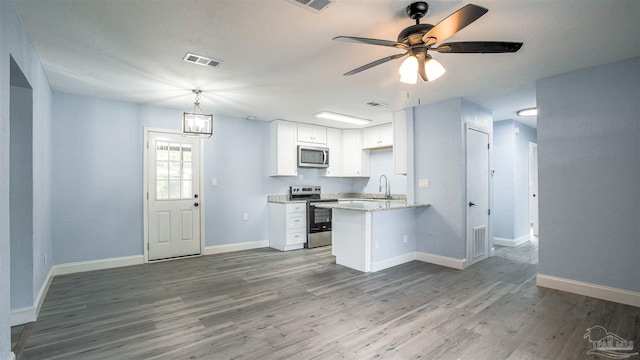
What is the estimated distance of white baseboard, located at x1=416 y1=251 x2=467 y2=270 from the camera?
13.9 ft

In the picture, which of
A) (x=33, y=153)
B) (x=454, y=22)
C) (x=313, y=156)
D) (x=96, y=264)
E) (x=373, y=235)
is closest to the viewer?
(x=454, y=22)

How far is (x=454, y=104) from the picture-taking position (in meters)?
4.32

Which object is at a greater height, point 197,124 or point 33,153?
point 197,124

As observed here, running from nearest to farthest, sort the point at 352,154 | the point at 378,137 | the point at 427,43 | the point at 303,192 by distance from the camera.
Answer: the point at 427,43, the point at 303,192, the point at 378,137, the point at 352,154

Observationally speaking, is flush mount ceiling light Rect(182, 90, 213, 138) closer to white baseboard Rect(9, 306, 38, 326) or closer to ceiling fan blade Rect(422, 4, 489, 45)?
white baseboard Rect(9, 306, 38, 326)

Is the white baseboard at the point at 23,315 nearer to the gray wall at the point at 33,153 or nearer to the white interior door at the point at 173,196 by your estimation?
the gray wall at the point at 33,153

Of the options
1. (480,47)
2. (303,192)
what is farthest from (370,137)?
(480,47)

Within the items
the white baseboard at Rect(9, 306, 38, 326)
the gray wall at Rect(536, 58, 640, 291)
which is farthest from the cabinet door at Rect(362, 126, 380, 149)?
the white baseboard at Rect(9, 306, 38, 326)

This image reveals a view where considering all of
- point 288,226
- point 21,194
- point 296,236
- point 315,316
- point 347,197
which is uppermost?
point 21,194

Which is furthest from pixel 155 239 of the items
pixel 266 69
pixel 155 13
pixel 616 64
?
pixel 616 64

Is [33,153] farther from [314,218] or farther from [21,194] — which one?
[314,218]

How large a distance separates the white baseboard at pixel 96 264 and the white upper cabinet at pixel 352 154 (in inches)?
165

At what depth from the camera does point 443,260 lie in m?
4.40

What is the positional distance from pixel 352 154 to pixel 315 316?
4408 mm
